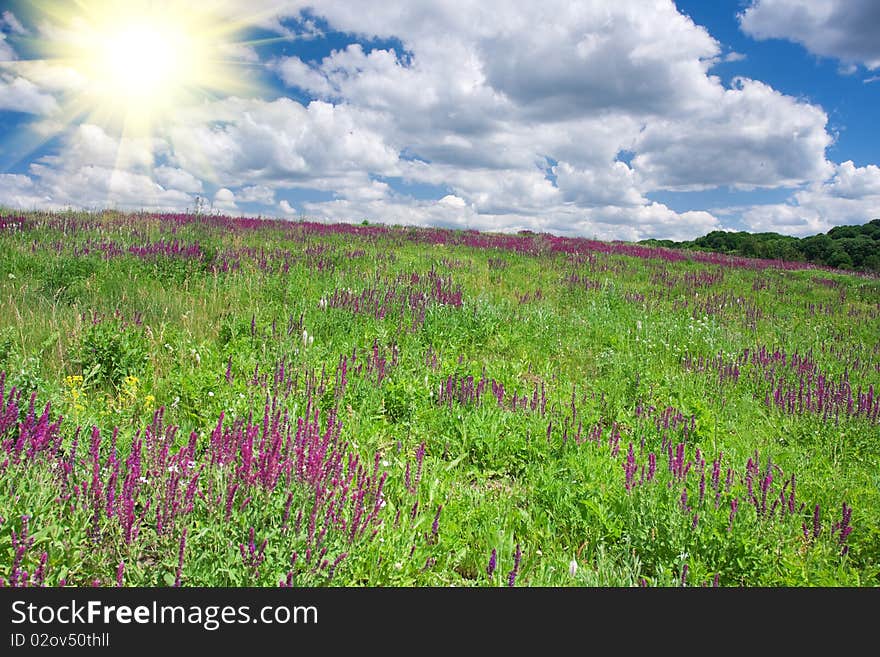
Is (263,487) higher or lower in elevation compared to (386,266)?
lower

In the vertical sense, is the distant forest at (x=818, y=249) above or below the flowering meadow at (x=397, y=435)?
above

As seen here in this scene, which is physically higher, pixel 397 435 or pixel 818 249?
pixel 818 249

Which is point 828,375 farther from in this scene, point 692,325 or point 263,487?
point 263,487

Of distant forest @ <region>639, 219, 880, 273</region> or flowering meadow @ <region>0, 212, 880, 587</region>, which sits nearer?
flowering meadow @ <region>0, 212, 880, 587</region>

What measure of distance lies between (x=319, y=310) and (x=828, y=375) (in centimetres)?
694

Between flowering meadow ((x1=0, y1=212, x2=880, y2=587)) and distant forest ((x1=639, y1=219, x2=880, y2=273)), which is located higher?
distant forest ((x1=639, y1=219, x2=880, y2=273))

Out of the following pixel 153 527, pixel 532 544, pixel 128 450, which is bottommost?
pixel 532 544

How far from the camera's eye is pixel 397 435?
388 centimetres

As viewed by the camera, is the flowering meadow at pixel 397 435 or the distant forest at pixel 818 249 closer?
the flowering meadow at pixel 397 435

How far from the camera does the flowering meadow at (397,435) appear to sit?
7.23 ft

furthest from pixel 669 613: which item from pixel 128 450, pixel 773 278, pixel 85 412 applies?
pixel 773 278

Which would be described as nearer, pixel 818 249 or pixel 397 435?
pixel 397 435

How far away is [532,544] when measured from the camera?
274 centimetres

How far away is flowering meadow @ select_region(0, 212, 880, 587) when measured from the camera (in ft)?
7.23
